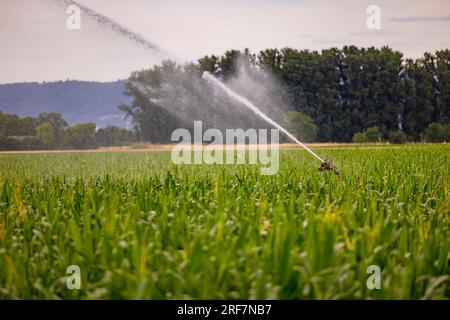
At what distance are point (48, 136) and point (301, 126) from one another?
72.4 ft

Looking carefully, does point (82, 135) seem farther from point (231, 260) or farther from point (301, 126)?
point (231, 260)

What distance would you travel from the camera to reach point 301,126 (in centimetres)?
5688

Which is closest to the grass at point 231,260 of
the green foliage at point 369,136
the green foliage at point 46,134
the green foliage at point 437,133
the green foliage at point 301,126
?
the green foliage at point 369,136

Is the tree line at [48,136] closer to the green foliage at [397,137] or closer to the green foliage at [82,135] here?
the green foliage at [82,135]

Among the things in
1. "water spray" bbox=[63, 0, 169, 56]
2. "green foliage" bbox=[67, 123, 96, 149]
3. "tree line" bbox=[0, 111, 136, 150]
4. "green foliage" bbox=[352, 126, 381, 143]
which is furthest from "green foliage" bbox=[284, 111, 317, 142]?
"water spray" bbox=[63, 0, 169, 56]

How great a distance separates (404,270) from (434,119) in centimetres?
5445

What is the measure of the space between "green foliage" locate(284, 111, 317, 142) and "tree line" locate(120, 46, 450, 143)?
0.29ft

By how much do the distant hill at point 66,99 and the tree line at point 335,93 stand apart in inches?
1051

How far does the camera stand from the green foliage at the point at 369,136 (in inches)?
2058

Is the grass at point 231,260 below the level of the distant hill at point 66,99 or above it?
below
